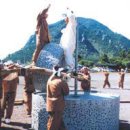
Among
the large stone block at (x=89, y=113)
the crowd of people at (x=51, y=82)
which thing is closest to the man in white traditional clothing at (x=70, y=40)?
the crowd of people at (x=51, y=82)

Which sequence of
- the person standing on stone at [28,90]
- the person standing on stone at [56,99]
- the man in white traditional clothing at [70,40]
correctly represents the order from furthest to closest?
the person standing on stone at [28,90], the man in white traditional clothing at [70,40], the person standing on stone at [56,99]

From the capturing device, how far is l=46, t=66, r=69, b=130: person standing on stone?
9312 mm

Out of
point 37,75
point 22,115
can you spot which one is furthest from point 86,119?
point 22,115

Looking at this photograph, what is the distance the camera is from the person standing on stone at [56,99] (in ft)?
30.6

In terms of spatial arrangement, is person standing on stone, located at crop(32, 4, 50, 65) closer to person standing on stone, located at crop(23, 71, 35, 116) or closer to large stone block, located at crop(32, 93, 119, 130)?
person standing on stone, located at crop(23, 71, 35, 116)

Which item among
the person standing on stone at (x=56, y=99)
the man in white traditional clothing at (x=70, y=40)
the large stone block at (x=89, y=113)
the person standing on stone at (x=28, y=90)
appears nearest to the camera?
the person standing on stone at (x=56, y=99)

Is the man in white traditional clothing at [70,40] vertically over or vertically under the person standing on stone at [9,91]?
over

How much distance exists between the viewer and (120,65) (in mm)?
96250

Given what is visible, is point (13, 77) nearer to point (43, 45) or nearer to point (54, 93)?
point (43, 45)

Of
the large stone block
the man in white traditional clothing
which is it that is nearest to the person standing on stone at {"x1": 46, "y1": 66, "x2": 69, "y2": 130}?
the large stone block

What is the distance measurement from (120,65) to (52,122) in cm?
8770

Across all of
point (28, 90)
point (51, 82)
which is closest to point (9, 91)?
point (28, 90)

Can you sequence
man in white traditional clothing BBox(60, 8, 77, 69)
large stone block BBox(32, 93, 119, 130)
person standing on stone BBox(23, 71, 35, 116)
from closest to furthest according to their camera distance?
large stone block BBox(32, 93, 119, 130) → man in white traditional clothing BBox(60, 8, 77, 69) → person standing on stone BBox(23, 71, 35, 116)

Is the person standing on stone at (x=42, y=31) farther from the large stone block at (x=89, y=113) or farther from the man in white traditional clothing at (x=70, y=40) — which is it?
the large stone block at (x=89, y=113)
